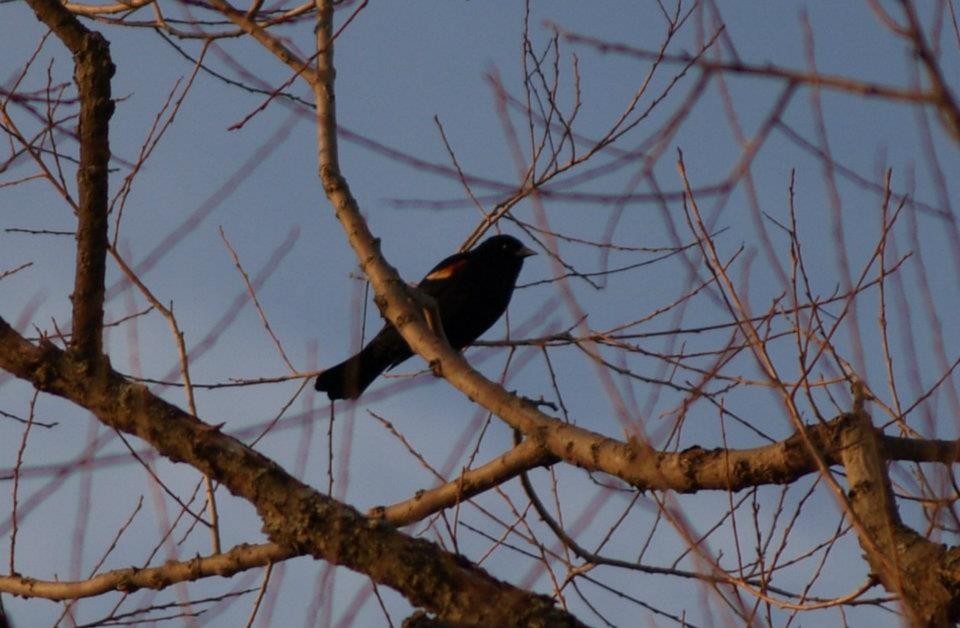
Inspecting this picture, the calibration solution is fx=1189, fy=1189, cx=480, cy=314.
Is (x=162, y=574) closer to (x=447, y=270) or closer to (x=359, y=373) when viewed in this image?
(x=359, y=373)

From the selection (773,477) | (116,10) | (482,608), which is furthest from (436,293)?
(482,608)

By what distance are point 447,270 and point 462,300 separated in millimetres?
357

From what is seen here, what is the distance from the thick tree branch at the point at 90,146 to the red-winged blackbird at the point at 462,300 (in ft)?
11.4

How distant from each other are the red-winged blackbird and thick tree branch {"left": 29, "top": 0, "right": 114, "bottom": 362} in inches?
137

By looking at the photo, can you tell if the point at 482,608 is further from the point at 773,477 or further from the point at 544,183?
the point at 544,183

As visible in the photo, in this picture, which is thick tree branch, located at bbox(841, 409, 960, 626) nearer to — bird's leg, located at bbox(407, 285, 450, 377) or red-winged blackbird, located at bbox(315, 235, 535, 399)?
bird's leg, located at bbox(407, 285, 450, 377)

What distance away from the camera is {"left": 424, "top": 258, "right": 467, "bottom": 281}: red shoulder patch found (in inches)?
290

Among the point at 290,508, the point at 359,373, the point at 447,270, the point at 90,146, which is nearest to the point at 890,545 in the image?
the point at 290,508

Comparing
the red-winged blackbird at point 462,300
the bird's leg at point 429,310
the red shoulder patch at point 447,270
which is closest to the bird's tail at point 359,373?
the red-winged blackbird at point 462,300

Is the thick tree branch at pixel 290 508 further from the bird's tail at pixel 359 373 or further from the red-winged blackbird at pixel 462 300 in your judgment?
the red-winged blackbird at pixel 462 300

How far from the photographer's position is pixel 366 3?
13.1ft

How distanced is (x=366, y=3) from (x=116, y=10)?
0.97m

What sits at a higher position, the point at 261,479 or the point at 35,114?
the point at 35,114

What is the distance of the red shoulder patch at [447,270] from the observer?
290 inches
